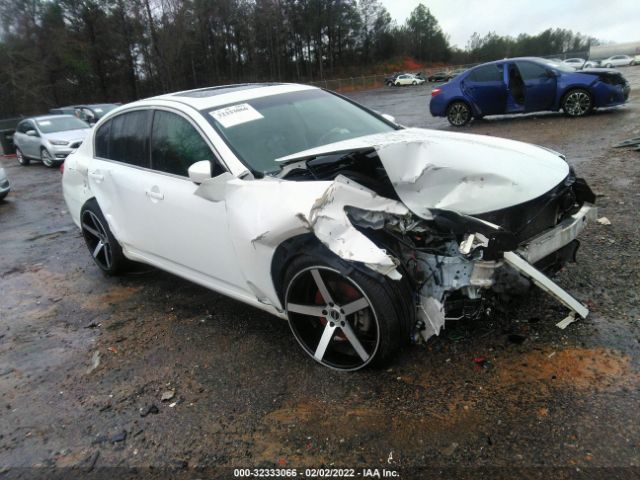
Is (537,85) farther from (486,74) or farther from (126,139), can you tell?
(126,139)

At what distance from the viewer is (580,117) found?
11305 mm

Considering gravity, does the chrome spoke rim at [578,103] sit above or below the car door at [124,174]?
below

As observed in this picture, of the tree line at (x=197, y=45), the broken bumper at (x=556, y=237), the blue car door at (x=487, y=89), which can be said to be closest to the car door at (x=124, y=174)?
the broken bumper at (x=556, y=237)

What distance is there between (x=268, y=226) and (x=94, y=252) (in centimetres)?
301

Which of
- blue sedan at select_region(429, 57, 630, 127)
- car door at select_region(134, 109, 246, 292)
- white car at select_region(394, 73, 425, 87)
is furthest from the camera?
white car at select_region(394, 73, 425, 87)

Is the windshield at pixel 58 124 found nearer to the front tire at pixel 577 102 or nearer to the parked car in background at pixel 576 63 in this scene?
the front tire at pixel 577 102

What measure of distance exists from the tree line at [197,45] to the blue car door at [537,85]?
38.3 m

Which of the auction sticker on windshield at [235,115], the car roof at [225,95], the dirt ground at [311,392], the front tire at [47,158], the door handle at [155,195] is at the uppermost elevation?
the car roof at [225,95]

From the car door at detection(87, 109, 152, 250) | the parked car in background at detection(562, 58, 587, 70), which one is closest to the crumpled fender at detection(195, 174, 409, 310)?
Result: the car door at detection(87, 109, 152, 250)

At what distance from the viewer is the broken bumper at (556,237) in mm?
2664

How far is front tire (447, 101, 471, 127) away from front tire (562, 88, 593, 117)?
7.25 ft

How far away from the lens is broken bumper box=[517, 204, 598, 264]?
2.66 metres

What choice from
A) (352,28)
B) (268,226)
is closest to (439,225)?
(268,226)

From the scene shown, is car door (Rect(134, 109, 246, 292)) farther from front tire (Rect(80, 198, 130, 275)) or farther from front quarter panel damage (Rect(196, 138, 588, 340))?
front tire (Rect(80, 198, 130, 275))
